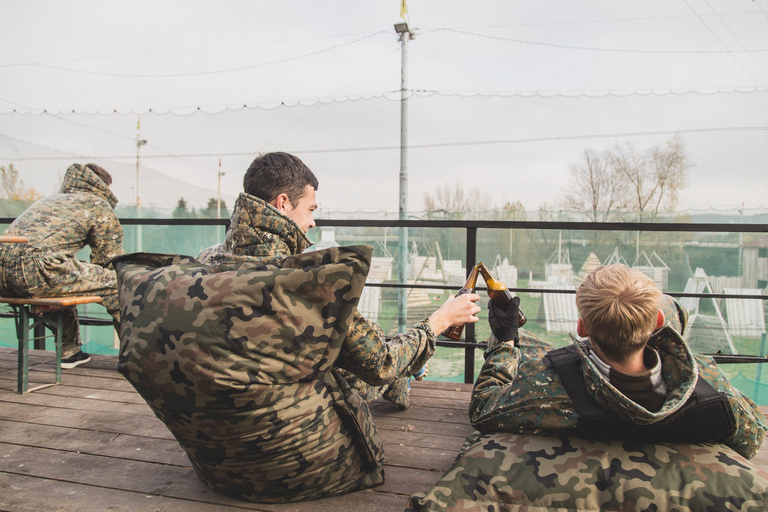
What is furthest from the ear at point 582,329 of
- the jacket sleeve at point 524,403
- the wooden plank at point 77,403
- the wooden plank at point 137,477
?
the wooden plank at point 77,403

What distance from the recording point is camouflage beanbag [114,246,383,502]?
911 millimetres

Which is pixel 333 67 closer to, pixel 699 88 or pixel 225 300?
pixel 699 88

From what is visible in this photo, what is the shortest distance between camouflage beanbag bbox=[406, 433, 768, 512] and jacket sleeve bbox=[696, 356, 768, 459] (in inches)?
2.1

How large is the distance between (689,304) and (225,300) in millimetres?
3945

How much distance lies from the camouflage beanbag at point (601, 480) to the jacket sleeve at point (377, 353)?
265 mm

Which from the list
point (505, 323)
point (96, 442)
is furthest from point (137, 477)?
point (505, 323)

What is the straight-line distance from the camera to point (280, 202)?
128 centimetres

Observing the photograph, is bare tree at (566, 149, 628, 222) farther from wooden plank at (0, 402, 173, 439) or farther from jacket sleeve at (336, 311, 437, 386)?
wooden plank at (0, 402, 173, 439)

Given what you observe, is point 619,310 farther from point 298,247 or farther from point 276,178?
point 276,178

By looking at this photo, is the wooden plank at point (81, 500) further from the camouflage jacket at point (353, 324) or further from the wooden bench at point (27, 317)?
the wooden bench at point (27, 317)

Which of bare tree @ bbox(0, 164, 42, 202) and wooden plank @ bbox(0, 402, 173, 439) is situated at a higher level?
bare tree @ bbox(0, 164, 42, 202)

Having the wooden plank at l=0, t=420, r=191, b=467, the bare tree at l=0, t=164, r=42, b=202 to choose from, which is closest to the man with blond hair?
the wooden plank at l=0, t=420, r=191, b=467

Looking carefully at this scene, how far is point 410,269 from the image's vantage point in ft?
13.5

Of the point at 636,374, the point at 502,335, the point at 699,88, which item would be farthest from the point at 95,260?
the point at 699,88
